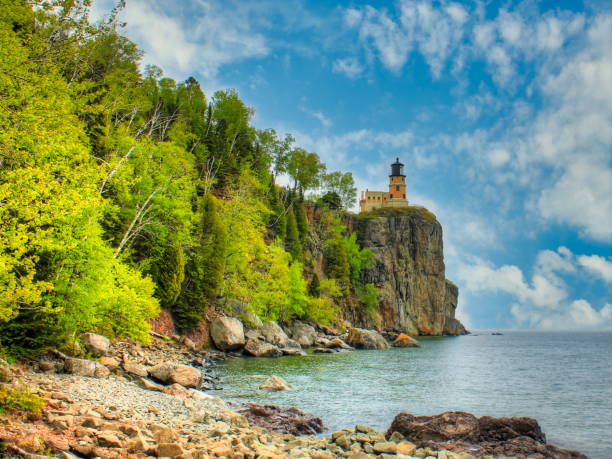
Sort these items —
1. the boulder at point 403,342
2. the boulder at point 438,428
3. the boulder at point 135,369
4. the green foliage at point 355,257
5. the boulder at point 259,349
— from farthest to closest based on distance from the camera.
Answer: the green foliage at point 355,257, the boulder at point 403,342, the boulder at point 259,349, the boulder at point 135,369, the boulder at point 438,428

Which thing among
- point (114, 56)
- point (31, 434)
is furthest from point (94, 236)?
point (114, 56)

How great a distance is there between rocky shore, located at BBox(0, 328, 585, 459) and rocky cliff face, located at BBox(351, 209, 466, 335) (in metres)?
84.1

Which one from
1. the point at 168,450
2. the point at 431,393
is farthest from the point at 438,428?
the point at 431,393

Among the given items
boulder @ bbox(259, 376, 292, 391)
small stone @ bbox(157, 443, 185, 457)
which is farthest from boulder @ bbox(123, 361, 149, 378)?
small stone @ bbox(157, 443, 185, 457)

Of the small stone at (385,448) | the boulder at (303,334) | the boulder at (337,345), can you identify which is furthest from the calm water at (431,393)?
the boulder at (303,334)

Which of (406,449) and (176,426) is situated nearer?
(176,426)

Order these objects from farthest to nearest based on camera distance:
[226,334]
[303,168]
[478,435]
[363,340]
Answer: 1. [303,168]
2. [363,340]
3. [226,334]
4. [478,435]

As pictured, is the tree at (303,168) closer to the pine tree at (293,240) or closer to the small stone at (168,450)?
the pine tree at (293,240)

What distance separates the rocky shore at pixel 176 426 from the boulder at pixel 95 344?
5 centimetres

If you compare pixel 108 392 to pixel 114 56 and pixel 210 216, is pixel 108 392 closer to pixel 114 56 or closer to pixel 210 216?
pixel 210 216

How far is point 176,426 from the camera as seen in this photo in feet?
40.2

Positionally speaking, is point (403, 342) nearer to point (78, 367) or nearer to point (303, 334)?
point (303, 334)

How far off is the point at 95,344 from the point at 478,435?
1757cm

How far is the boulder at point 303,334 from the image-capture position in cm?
5244
